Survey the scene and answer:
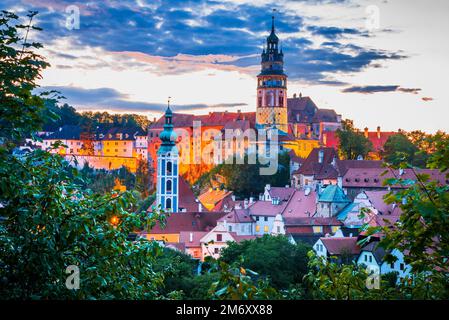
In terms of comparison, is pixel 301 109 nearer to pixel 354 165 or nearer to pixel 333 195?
pixel 354 165

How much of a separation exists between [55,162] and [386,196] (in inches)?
101

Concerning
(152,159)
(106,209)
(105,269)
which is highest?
(152,159)

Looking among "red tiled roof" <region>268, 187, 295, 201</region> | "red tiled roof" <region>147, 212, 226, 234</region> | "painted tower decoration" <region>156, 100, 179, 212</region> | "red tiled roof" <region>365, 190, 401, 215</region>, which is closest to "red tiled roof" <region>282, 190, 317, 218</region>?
"red tiled roof" <region>268, 187, 295, 201</region>

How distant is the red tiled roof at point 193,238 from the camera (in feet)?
139

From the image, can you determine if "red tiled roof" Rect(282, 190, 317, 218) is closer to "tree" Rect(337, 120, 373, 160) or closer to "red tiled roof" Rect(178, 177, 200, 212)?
"red tiled roof" Rect(178, 177, 200, 212)

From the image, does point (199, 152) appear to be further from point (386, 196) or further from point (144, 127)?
point (386, 196)

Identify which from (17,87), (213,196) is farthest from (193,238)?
(17,87)

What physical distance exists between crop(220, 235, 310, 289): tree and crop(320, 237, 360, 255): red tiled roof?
64.8 inches

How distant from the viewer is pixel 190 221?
4847 centimetres

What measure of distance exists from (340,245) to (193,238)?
1251 cm

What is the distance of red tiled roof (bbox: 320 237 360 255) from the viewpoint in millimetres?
31775

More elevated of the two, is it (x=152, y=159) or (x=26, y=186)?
(x=152, y=159)
